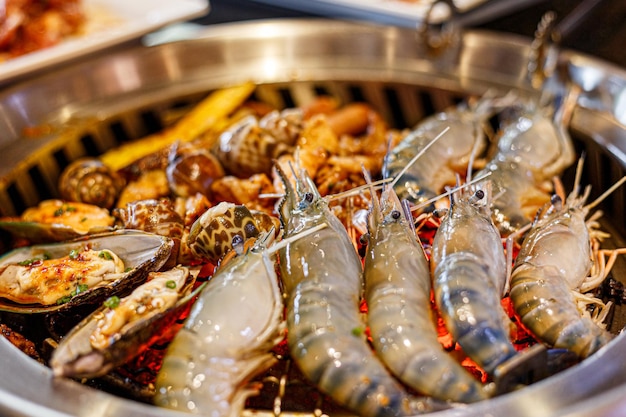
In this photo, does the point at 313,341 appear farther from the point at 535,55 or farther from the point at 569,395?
the point at 535,55

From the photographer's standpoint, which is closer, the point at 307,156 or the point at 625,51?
the point at 307,156

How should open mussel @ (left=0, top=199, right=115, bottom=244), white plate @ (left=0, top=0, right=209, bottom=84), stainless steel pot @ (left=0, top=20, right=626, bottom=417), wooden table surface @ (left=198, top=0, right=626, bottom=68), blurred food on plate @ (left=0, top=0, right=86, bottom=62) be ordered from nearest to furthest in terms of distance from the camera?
open mussel @ (left=0, top=199, right=115, bottom=244) < stainless steel pot @ (left=0, top=20, right=626, bottom=417) < white plate @ (left=0, top=0, right=209, bottom=84) < wooden table surface @ (left=198, top=0, right=626, bottom=68) < blurred food on plate @ (left=0, top=0, right=86, bottom=62)

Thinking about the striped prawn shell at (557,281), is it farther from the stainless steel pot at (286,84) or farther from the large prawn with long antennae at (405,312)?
the stainless steel pot at (286,84)

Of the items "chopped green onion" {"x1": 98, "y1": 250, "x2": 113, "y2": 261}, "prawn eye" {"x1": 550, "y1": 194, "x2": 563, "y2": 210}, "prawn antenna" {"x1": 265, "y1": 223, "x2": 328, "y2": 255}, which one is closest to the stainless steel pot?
"prawn eye" {"x1": 550, "y1": 194, "x2": 563, "y2": 210}

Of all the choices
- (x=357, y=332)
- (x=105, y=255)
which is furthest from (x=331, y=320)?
(x=105, y=255)

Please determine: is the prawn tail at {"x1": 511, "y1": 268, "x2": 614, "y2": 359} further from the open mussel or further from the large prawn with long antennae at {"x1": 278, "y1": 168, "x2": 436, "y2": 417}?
the open mussel

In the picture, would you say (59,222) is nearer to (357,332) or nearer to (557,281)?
(357,332)

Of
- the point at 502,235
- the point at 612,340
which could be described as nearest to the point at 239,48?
the point at 502,235
